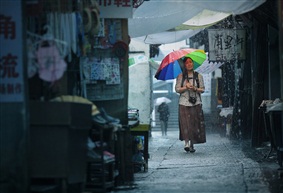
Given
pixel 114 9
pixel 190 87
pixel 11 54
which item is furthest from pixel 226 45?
pixel 11 54

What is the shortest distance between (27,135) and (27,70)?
810 millimetres

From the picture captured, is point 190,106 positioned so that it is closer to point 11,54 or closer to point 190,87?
point 190,87

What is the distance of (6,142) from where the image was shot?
25.7 feet

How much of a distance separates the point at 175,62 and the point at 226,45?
245 centimetres

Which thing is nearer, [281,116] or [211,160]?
[281,116]

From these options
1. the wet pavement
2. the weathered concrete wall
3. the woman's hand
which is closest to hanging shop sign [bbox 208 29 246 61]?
the woman's hand

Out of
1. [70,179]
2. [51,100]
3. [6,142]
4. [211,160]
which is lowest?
[211,160]

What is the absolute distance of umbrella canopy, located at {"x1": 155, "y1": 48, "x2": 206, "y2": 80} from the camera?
60.3 ft

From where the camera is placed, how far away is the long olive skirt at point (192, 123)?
56.5 ft

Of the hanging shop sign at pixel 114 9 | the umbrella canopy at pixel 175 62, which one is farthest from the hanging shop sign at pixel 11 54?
the umbrella canopy at pixel 175 62

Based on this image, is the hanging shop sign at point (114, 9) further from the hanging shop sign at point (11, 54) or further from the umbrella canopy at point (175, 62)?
the umbrella canopy at point (175, 62)

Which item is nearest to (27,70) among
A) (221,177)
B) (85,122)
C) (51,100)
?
(51,100)

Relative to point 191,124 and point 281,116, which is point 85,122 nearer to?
point 281,116

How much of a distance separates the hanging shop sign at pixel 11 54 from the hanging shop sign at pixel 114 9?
3.42 metres
